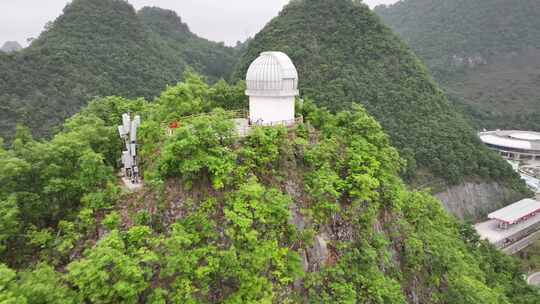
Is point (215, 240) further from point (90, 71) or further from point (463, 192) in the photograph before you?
point (90, 71)

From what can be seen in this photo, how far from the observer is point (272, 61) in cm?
1662

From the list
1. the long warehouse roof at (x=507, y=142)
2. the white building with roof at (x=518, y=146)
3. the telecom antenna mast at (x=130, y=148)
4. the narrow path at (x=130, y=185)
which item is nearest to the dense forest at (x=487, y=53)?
the white building with roof at (x=518, y=146)

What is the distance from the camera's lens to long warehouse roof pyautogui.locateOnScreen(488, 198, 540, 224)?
133 ft

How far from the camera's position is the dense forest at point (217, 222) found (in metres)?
9.70

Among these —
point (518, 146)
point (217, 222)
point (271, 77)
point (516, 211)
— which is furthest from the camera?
point (518, 146)

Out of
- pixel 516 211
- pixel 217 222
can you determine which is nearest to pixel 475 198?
pixel 516 211

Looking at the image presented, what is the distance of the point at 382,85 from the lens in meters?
51.5

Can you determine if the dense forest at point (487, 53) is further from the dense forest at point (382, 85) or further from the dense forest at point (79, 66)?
the dense forest at point (79, 66)

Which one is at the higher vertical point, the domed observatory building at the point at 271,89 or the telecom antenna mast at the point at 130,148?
the domed observatory building at the point at 271,89

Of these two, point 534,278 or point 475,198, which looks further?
point 475,198

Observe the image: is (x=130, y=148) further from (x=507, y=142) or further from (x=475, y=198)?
(x=507, y=142)

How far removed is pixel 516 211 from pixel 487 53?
97.7m

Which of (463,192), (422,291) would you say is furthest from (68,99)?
(463,192)

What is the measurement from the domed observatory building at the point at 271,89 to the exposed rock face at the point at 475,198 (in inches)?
1421
